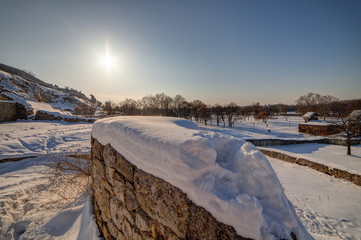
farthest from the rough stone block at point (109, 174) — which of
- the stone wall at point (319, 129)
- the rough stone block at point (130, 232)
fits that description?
the stone wall at point (319, 129)

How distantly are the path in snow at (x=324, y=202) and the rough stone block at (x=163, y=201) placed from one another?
352 centimetres

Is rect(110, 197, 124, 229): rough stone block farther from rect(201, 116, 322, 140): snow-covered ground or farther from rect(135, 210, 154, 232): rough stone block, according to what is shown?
rect(201, 116, 322, 140): snow-covered ground

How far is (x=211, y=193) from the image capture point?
94cm

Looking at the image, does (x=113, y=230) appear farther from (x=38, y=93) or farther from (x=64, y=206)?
(x=38, y=93)

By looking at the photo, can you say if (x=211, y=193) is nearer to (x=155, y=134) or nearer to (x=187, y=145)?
(x=187, y=145)

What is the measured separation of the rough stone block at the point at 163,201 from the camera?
3.57 ft

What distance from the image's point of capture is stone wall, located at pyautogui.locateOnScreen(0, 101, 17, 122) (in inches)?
476

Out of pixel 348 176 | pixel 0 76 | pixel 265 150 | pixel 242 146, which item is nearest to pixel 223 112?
pixel 265 150

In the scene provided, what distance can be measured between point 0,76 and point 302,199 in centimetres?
4127

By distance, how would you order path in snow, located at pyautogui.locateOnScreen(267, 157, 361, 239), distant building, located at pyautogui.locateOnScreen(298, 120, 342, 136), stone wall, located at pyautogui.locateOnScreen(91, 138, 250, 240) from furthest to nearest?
distant building, located at pyautogui.locateOnScreen(298, 120, 342, 136) < path in snow, located at pyautogui.locateOnScreen(267, 157, 361, 239) < stone wall, located at pyautogui.locateOnScreen(91, 138, 250, 240)

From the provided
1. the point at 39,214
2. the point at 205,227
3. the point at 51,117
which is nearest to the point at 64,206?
the point at 39,214

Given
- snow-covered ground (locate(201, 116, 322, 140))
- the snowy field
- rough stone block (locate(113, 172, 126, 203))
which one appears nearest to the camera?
rough stone block (locate(113, 172, 126, 203))

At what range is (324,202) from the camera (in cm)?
495

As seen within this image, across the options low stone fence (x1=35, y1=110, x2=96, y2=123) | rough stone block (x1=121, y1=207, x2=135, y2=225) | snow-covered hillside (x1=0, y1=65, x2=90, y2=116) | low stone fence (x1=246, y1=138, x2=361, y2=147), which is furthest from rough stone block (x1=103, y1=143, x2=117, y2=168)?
snow-covered hillside (x1=0, y1=65, x2=90, y2=116)
